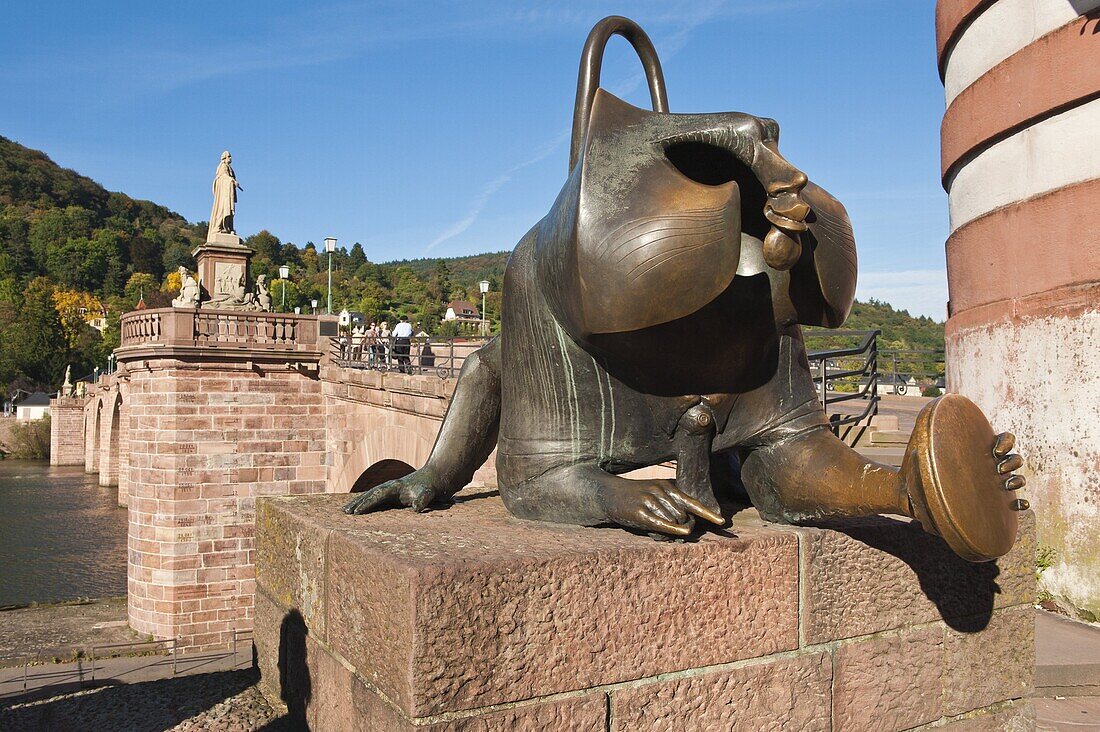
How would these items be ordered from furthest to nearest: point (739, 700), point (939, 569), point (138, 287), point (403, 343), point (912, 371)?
point (138, 287) < point (912, 371) < point (403, 343) < point (939, 569) < point (739, 700)

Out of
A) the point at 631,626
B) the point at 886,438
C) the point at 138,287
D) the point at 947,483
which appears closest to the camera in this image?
the point at 947,483

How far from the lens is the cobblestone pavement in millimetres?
2641

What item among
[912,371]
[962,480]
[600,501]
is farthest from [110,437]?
[962,480]

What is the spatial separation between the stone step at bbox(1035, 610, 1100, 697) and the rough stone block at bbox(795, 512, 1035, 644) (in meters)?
1.90

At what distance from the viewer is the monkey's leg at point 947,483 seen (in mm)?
1867

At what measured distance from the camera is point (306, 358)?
59.1ft

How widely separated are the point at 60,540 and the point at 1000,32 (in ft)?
106

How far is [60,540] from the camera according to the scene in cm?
3016

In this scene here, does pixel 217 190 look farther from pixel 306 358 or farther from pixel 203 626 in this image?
pixel 203 626

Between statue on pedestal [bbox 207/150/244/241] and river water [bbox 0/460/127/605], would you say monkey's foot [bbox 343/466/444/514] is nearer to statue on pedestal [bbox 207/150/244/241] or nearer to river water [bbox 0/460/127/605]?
statue on pedestal [bbox 207/150/244/241]

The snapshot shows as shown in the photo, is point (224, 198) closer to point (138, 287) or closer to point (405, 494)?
point (405, 494)

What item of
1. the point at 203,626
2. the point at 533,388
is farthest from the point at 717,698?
the point at 203,626

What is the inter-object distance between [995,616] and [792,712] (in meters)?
0.83

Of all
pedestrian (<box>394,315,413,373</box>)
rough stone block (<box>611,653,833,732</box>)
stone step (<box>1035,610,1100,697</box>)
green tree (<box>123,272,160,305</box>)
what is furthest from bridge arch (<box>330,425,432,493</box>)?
green tree (<box>123,272,160,305</box>)
